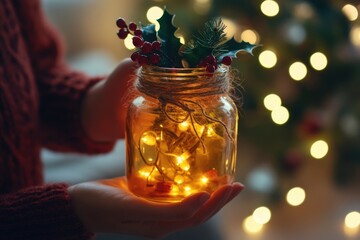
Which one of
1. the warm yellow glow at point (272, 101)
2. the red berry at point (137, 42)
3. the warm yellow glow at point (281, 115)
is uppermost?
the red berry at point (137, 42)

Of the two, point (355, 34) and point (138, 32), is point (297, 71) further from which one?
point (138, 32)

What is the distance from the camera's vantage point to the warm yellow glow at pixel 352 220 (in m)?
1.77

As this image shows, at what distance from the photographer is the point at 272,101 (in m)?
1.77

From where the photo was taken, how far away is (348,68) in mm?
1767

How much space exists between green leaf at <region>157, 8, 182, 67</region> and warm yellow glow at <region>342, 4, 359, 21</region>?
3.77 feet

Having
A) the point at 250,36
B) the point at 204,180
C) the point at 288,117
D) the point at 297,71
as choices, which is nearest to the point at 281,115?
the point at 288,117

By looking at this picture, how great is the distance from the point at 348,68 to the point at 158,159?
1.25 meters

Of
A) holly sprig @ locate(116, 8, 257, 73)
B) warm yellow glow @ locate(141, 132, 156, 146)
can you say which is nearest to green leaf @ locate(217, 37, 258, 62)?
holly sprig @ locate(116, 8, 257, 73)

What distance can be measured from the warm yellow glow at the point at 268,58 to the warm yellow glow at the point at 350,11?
236mm

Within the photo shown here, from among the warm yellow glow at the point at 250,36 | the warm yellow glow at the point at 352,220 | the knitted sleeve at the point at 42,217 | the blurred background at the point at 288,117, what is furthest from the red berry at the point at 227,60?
the warm yellow glow at the point at 352,220

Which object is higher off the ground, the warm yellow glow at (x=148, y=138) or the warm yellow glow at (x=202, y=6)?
the warm yellow glow at (x=202, y=6)

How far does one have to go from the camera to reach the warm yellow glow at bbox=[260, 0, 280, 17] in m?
1.66

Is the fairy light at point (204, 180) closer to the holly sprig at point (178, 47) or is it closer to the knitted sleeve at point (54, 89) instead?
the holly sprig at point (178, 47)

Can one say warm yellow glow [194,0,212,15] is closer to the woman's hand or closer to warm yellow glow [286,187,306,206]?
warm yellow glow [286,187,306,206]
